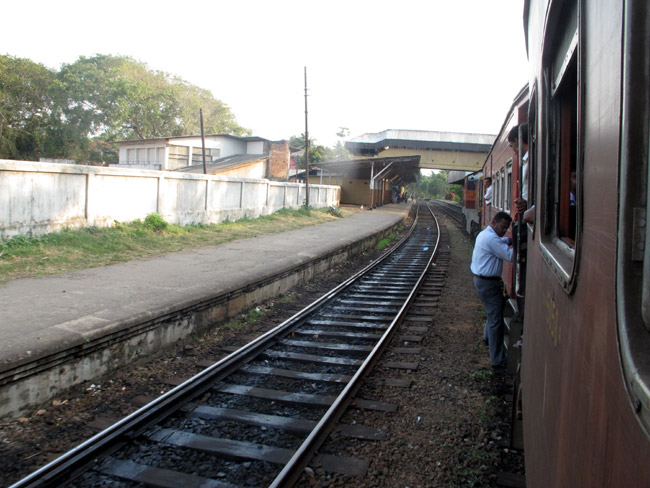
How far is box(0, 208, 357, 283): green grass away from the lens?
8.72m

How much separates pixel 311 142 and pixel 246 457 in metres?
57.6

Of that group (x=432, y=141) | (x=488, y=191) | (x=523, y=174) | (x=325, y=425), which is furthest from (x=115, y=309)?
(x=432, y=141)

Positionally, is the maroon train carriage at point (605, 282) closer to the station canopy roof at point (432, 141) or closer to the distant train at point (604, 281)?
the distant train at point (604, 281)

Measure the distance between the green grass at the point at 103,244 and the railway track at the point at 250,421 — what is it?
454cm

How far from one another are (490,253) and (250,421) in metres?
3.18

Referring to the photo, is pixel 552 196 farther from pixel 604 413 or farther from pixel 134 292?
pixel 134 292

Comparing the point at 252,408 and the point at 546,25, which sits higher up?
the point at 546,25

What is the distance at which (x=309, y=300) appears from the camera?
909 cm

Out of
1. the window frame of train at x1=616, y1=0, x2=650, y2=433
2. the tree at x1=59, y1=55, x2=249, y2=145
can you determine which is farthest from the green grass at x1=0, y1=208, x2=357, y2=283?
the tree at x1=59, y1=55, x2=249, y2=145

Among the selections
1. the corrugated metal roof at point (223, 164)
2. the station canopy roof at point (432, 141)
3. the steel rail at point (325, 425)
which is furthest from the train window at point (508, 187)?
the station canopy roof at point (432, 141)

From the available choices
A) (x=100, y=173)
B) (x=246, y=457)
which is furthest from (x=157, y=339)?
(x=100, y=173)

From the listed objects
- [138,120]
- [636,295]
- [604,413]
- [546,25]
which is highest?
[138,120]

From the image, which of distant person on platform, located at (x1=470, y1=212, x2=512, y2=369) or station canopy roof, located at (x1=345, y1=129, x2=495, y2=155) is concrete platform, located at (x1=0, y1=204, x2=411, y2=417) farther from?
station canopy roof, located at (x1=345, y1=129, x2=495, y2=155)

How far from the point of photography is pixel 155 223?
520 inches
